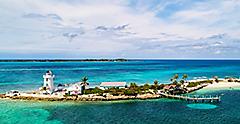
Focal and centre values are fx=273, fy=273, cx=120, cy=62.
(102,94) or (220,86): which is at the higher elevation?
(102,94)

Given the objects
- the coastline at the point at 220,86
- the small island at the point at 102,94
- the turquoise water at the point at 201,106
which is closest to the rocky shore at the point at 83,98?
the small island at the point at 102,94

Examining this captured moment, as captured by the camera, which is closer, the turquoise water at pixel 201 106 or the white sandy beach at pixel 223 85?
the turquoise water at pixel 201 106

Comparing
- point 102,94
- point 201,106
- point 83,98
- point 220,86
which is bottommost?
point 201,106

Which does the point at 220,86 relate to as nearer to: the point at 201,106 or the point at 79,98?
the point at 201,106

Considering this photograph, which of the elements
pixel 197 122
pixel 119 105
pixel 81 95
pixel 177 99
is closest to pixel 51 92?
pixel 81 95

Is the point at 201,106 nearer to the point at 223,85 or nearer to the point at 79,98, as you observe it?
the point at 79,98

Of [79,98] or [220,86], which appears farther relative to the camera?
[220,86]

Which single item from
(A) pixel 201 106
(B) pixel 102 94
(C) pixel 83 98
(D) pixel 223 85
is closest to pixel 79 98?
(C) pixel 83 98

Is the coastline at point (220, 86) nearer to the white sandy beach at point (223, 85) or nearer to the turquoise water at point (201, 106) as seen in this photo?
the white sandy beach at point (223, 85)

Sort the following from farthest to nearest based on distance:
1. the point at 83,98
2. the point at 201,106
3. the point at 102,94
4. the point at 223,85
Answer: the point at 223,85 < the point at 102,94 < the point at 83,98 < the point at 201,106

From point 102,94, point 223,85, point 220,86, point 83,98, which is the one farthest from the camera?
point 223,85

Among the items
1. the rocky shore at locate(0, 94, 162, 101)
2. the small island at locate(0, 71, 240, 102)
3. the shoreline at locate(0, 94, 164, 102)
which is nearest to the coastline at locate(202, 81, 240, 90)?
the small island at locate(0, 71, 240, 102)

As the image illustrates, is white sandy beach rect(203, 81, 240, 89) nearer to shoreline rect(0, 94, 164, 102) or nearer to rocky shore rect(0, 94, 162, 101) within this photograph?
shoreline rect(0, 94, 164, 102)
